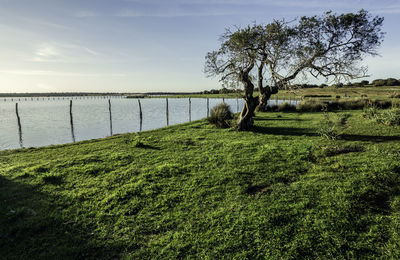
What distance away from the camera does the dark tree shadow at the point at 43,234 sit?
4.12m

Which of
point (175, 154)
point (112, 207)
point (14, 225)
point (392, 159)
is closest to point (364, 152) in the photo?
point (392, 159)

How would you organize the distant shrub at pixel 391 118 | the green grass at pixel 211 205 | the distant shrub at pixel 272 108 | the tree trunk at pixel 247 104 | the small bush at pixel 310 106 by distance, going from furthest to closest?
the distant shrub at pixel 272 108 → the small bush at pixel 310 106 → the tree trunk at pixel 247 104 → the distant shrub at pixel 391 118 → the green grass at pixel 211 205

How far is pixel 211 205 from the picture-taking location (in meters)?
5.52

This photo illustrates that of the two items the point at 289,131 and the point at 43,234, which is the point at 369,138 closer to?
the point at 289,131

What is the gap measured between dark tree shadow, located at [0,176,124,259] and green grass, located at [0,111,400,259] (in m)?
0.02

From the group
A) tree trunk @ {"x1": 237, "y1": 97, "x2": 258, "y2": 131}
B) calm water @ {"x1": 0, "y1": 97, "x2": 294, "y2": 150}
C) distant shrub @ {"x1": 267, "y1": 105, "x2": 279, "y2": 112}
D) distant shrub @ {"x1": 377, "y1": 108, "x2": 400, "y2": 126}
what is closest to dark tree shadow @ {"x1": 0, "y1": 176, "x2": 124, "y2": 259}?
tree trunk @ {"x1": 237, "y1": 97, "x2": 258, "y2": 131}

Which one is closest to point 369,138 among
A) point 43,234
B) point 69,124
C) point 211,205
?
point 211,205

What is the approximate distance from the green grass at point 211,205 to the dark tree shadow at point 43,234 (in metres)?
0.02

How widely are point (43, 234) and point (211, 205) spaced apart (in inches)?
153

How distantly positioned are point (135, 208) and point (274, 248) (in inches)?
140

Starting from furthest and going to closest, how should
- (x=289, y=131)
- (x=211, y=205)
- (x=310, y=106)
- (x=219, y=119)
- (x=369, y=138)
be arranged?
1. (x=310, y=106)
2. (x=219, y=119)
3. (x=289, y=131)
4. (x=369, y=138)
5. (x=211, y=205)

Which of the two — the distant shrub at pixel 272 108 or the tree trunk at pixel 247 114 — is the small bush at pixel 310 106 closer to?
the distant shrub at pixel 272 108

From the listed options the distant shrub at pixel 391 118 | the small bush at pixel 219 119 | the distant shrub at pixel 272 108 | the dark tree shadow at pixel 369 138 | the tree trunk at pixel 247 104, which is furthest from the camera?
the distant shrub at pixel 272 108

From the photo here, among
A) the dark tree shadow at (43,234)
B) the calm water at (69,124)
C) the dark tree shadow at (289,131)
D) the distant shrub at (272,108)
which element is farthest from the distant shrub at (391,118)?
the dark tree shadow at (43,234)
